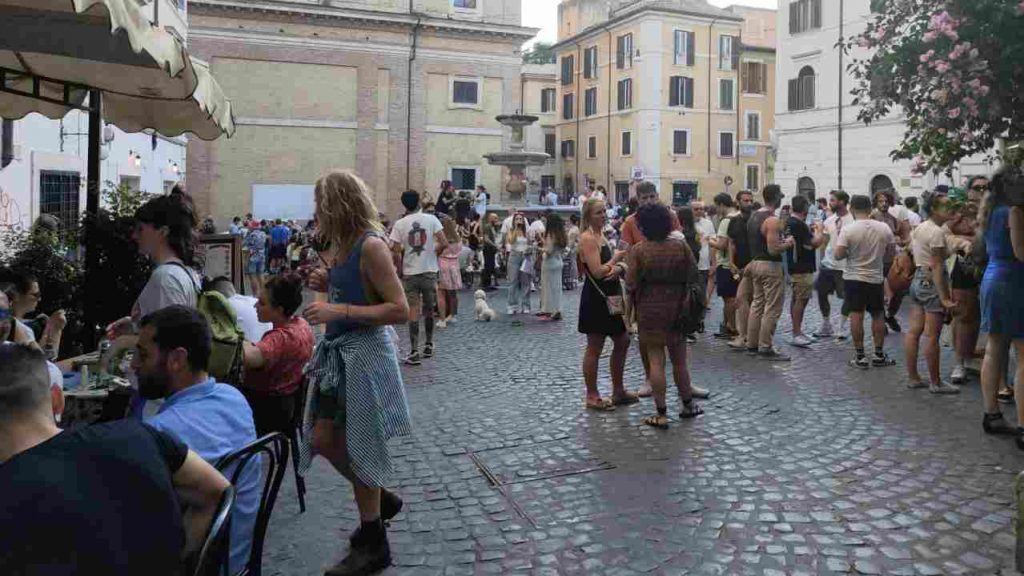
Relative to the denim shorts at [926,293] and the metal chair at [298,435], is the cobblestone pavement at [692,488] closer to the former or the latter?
the metal chair at [298,435]

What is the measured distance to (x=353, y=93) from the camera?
37.2 metres

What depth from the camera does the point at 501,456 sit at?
5.98 m

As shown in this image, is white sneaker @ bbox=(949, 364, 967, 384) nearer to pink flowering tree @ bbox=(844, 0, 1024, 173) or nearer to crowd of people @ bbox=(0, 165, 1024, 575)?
crowd of people @ bbox=(0, 165, 1024, 575)

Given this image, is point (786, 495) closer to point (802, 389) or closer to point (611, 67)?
point (802, 389)

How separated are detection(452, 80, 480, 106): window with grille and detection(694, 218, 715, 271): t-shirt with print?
27436 millimetres

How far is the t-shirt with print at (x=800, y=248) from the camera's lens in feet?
32.8

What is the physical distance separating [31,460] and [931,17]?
Result: 6845 millimetres

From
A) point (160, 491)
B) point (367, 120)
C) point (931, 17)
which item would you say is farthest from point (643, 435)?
point (367, 120)

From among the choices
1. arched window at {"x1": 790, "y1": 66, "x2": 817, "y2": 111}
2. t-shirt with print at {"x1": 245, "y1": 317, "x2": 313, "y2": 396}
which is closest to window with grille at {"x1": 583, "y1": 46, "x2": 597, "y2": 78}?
arched window at {"x1": 790, "y1": 66, "x2": 817, "y2": 111}

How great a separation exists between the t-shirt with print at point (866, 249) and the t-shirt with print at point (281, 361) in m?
6.28

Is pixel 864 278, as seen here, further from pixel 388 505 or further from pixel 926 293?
pixel 388 505

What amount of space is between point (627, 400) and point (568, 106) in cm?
5251

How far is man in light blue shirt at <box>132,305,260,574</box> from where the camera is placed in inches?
118

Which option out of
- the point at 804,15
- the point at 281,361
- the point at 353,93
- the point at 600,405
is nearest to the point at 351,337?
the point at 281,361
